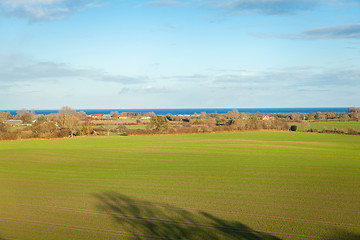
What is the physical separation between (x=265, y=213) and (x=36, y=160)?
19.9m

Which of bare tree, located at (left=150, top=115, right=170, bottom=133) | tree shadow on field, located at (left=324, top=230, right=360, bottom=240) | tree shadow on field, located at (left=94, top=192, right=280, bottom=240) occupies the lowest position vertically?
tree shadow on field, located at (left=94, top=192, right=280, bottom=240)

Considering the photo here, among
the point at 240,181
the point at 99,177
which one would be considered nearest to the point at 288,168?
the point at 240,181

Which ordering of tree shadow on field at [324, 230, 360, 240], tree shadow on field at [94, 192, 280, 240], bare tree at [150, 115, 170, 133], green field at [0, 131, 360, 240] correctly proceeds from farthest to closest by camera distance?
1. bare tree at [150, 115, 170, 133]
2. green field at [0, 131, 360, 240]
3. tree shadow on field at [94, 192, 280, 240]
4. tree shadow on field at [324, 230, 360, 240]

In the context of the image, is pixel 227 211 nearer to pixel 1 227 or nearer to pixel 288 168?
pixel 1 227

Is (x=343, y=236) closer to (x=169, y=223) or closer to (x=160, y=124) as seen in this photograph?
(x=169, y=223)

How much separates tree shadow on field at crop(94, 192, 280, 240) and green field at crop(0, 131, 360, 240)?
3 cm

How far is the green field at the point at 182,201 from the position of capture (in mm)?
8672

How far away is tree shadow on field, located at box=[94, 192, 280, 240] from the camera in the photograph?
27.1 feet

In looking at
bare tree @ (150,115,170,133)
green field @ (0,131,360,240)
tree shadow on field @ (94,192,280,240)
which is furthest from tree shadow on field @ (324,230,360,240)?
bare tree @ (150,115,170,133)

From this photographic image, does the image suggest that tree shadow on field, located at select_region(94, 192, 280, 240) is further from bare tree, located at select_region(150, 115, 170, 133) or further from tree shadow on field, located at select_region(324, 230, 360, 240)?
bare tree, located at select_region(150, 115, 170, 133)

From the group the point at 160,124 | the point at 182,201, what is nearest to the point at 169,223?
the point at 182,201

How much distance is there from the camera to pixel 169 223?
30.5 ft

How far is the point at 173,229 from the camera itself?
8758 mm

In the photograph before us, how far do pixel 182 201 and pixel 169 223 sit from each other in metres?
2.59
